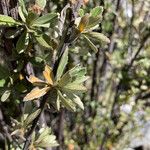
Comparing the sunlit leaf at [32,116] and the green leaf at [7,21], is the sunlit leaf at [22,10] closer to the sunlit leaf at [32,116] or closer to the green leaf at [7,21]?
the green leaf at [7,21]

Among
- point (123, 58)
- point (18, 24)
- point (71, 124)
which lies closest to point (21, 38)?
point (18, 24)

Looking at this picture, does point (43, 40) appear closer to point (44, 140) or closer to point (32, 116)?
point (32, 116)

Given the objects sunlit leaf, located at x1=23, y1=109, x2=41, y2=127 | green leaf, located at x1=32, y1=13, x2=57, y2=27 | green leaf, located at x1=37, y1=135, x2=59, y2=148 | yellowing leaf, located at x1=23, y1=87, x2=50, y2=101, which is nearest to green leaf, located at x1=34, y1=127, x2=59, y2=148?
green leaf, located at x1=37, y1=135, x2=59, y2=148

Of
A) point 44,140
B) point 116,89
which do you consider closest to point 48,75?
point 44,140

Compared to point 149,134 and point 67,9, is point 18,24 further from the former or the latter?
point 149,134

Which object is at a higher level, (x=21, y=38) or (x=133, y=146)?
(x=21, y=38)

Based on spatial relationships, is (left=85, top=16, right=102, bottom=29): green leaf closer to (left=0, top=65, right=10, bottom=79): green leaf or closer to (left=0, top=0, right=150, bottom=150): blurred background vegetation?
(left=0, top=65, right=10, bottom=79): green leaf
